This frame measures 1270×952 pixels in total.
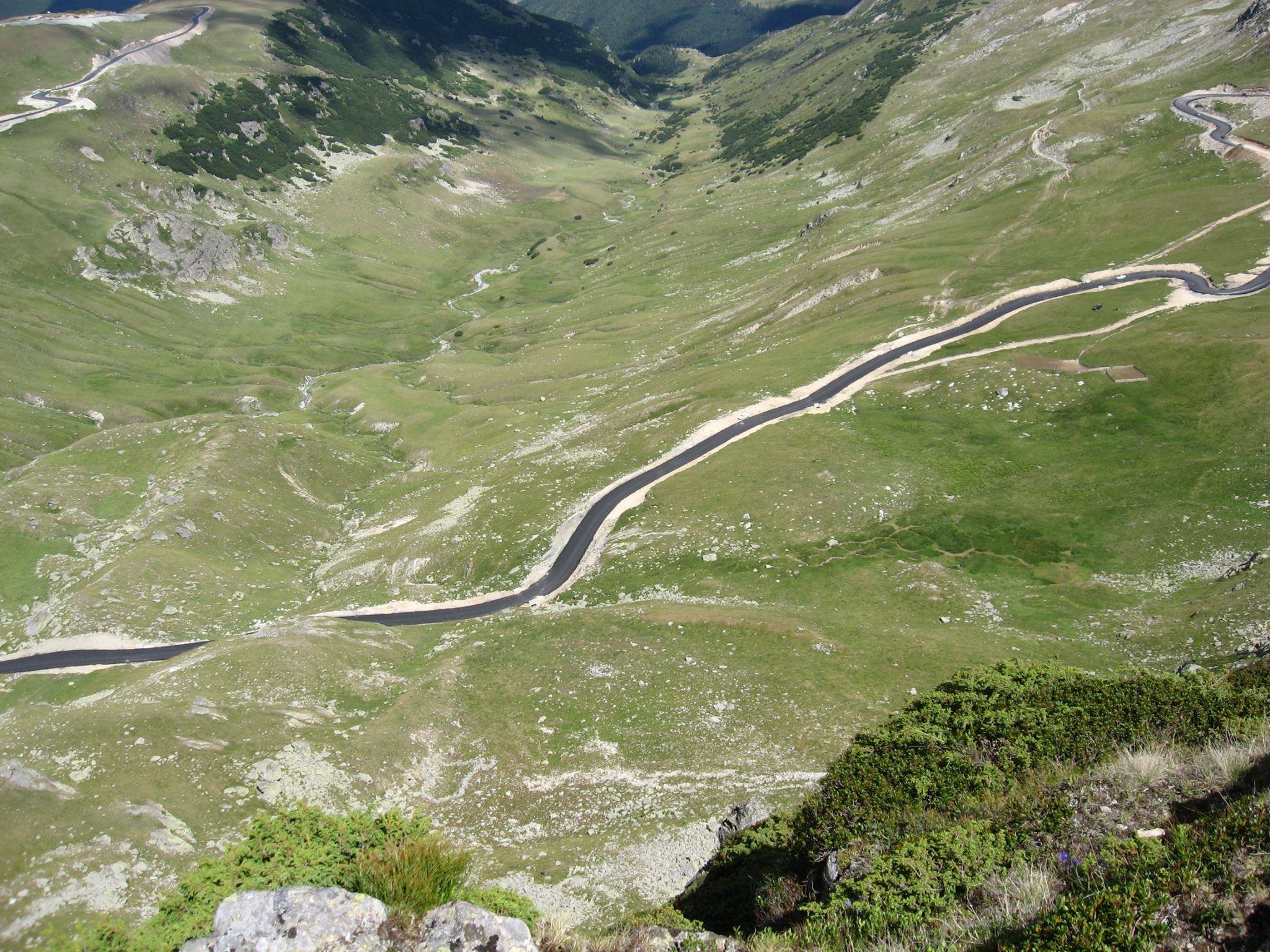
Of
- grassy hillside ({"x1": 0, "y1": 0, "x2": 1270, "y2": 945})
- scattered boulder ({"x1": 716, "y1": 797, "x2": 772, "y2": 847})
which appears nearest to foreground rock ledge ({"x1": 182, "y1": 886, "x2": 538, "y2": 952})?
scattered boulder ({"x1": 716, "y1": 797, "x2": 772, "y2": 847})

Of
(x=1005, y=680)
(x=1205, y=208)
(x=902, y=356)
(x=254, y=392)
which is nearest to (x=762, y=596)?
(x=1005, y=680)

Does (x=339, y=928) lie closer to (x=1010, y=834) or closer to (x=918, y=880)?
(x=918, y=880)

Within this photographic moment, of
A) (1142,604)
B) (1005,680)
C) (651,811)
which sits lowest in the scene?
(1142,604)

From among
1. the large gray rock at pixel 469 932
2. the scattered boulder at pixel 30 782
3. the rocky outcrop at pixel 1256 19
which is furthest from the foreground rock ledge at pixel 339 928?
the rocky outcrop at pixel 1256 19

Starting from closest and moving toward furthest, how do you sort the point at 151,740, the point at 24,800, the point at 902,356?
the point at 24,800 < the point at 151,740 < the point at 902,356

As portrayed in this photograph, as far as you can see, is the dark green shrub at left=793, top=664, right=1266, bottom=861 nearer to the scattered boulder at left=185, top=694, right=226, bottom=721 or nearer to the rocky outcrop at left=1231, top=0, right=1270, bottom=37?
the scattered boulder at left=185, top=694, right=226, bottom=721

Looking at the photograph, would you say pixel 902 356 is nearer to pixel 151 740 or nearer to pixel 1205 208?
pixel 1205 208

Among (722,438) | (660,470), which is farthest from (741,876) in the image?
(722,438)
